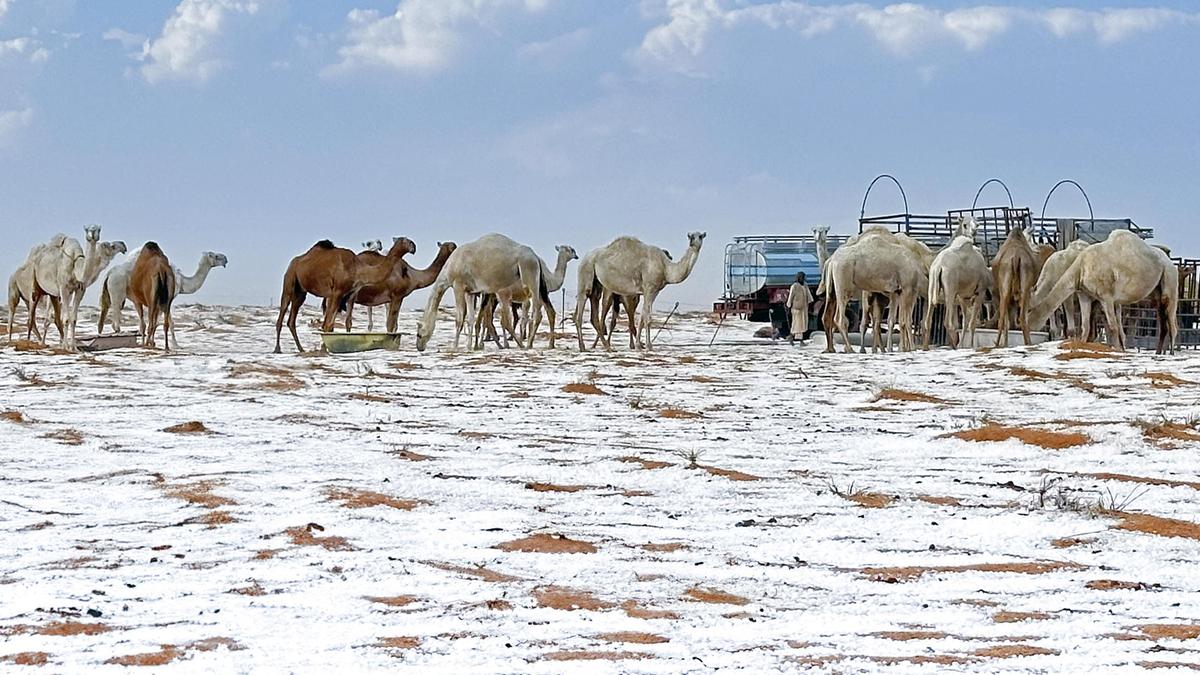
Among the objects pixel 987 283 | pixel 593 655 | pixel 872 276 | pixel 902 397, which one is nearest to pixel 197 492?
pixel 593 655

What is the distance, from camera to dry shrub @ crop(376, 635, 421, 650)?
159 inches

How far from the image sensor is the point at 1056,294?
71.9 feet

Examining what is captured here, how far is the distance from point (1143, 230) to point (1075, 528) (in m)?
28.6

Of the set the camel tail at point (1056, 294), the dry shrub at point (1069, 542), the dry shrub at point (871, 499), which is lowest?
the dry shrub at point (1069, 542)

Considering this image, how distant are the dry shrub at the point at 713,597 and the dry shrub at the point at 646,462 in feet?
9.29

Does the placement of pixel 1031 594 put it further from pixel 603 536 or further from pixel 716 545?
pixel 603 536

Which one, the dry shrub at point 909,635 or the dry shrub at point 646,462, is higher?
the dry shrub at point 646,462

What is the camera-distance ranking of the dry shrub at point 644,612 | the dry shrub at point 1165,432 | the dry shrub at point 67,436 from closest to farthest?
the dry shrub at point 644,612 < the dry shrub at point 1165,432 < the dry shrub at point 67,436

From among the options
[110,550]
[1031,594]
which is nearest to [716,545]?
[1031,594]

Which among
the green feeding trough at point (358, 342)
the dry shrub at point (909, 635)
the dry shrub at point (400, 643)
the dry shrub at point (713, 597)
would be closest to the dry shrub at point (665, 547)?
the dry shrub at point (713, 597)

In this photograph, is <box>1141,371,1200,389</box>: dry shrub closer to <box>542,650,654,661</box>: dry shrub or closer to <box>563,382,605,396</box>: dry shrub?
<box>563,382,605,396</box>: dry shrub

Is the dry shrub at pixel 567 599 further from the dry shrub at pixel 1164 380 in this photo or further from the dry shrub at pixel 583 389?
the dry shrub at pixel 1164 380

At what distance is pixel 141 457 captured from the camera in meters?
8.24

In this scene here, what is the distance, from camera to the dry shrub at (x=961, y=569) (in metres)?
5.02
